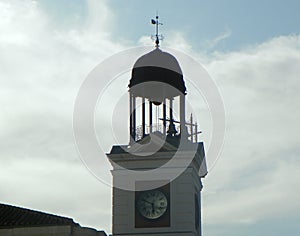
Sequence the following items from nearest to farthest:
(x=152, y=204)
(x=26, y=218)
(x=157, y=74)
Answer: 1. (x=152, y=204)
2. (x=157, y=74)
3. (x=26, y=218)

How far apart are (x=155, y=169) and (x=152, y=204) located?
69.6 inches

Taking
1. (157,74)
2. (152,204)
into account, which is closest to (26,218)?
(152,204)

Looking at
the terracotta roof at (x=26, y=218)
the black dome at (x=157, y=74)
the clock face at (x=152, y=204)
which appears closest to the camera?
the clock face at (x=152, y=204)

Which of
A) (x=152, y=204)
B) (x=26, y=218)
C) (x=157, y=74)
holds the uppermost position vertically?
(x=157, y=74)

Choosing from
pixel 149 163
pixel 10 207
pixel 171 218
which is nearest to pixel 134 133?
pixel 149 163

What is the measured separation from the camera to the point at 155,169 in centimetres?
4444

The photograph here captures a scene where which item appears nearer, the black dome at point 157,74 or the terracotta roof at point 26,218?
the black dome at point 157,74

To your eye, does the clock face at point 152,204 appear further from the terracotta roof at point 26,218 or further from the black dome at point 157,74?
the black dome at point 157,74

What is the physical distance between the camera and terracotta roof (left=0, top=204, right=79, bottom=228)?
45.9m

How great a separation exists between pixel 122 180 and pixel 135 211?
1.73 m

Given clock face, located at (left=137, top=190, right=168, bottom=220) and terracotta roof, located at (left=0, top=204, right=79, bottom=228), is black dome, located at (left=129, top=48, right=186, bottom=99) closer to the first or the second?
clock face, located at (left=137, top=190, right=168, bottom=220)

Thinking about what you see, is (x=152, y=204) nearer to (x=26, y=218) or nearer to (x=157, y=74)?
(x=157, y=74)

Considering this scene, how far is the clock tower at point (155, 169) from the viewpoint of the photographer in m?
44.0

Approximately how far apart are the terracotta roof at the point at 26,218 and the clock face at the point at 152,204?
396 cm
